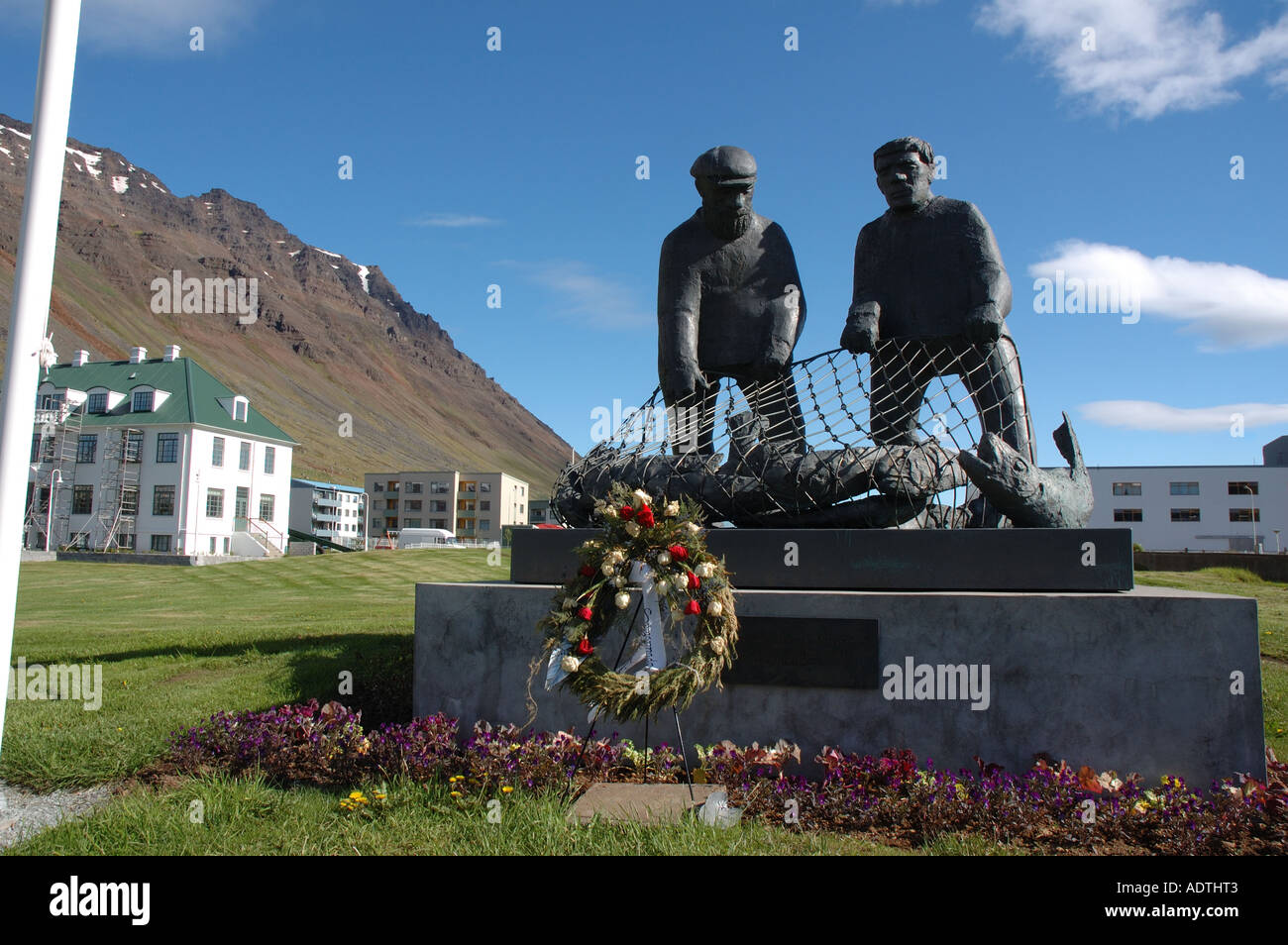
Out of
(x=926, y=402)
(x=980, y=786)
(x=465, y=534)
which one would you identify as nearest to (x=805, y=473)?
(x=926, y=402)

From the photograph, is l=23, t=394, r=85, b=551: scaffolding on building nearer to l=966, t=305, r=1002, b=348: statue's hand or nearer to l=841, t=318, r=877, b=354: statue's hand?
l=841, t=318, r=877, b=354: statue's hand

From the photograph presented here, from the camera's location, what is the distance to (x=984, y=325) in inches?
256

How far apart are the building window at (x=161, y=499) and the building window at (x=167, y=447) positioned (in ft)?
4.79

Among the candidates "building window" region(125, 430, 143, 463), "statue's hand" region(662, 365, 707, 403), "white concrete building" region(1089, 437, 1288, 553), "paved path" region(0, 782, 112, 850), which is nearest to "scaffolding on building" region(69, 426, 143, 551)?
"building window" region(125, 430, 143, 463)

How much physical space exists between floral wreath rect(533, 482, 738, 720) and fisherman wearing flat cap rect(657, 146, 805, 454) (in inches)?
95.5

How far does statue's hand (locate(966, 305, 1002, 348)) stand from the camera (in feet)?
21.3

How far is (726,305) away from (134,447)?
4539cm

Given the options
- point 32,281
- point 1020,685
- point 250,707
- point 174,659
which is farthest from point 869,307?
point 174,659
